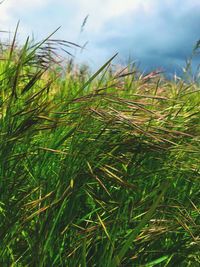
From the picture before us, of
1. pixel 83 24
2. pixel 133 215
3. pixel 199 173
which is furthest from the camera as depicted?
pixel 83 24

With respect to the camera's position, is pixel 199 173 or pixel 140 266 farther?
pixel 199 173

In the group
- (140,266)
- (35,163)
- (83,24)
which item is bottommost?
(140,266)

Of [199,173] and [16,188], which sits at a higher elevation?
[199,173]

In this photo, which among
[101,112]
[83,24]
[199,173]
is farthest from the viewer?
[83,24]

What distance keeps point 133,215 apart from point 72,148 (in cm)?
36

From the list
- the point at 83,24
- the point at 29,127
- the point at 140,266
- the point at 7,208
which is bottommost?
the point at 140,266

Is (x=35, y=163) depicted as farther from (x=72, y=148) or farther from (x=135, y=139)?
(x=135, y=139)

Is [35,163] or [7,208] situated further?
[35,163]

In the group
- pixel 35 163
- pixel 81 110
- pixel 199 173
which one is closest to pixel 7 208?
pixel 35 163

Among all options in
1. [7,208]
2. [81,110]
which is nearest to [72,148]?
[81,110]

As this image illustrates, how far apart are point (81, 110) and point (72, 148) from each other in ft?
0.48

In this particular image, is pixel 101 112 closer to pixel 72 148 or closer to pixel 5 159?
pixel 72 148

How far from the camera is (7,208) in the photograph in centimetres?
179

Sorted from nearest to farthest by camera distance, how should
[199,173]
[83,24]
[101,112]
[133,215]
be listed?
[101,112], [133,215], [199,173], [83,24]
